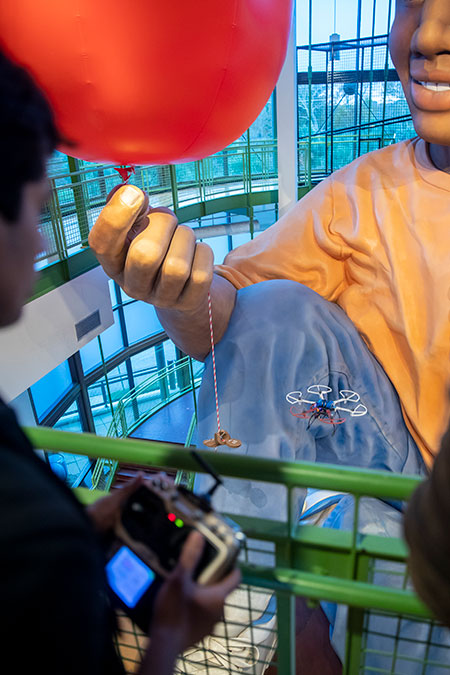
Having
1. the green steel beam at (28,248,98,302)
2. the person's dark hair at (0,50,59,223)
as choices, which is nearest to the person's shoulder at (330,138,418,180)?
the person's dark hair at (0,50,59,223)

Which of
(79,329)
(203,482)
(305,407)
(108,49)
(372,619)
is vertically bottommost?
(79,329)

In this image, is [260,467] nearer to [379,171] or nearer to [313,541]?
[313,541]

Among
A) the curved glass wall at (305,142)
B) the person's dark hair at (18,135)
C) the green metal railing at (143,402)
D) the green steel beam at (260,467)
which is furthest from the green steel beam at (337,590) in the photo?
the curved glass wall at (305,142)

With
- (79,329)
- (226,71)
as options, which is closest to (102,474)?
(79,329)

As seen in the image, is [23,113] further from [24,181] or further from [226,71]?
[226,71]

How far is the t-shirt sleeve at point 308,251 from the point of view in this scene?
193 centimetres

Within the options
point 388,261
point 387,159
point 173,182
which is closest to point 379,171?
point 387,159

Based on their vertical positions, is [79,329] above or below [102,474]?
above

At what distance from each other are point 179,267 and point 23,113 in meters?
0.91

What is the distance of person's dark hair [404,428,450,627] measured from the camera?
481mm

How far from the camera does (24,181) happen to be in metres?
0.54

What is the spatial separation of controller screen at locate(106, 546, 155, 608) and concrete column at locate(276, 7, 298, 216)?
5667 millimetres

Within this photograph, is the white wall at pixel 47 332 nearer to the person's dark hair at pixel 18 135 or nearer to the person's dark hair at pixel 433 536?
the person's dark hair at pixel 18 135

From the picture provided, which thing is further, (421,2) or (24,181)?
(421,2)
